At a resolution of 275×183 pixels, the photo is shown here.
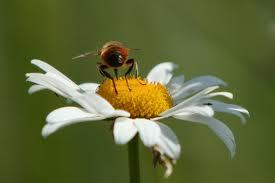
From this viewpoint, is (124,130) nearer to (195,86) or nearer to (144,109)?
(144,109)

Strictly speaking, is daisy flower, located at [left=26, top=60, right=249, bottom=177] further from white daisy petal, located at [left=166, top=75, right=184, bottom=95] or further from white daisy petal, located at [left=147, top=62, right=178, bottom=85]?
white daisy petal, located at [left=147, top=62, right=178, bottom=85]

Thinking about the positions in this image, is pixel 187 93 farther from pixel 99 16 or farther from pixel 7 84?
pixel 99 16

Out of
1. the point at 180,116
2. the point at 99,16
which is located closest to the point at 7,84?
the point at 99,16

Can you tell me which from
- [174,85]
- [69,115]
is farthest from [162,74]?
[69,115]

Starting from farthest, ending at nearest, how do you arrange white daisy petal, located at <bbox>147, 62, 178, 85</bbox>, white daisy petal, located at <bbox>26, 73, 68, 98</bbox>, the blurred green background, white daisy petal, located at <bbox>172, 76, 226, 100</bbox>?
the blurred green background → white daisy petal, located at <bbox>147, 62, 178, 85</bbox> → white daisy petal, located at <bbox>172, 76, 226, 100</bbox> → white daisy petal, located at <bbox>26, 73, 68, 98</bbox>

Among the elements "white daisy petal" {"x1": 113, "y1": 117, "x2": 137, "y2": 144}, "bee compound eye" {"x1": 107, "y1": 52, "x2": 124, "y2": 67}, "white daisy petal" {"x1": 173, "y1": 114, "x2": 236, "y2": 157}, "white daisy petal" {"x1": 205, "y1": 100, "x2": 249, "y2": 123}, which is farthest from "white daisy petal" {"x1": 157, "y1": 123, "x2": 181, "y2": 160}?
"bee compound eye" {"x1": 107, "y1": 52, "x2": 124, "y2": 67}

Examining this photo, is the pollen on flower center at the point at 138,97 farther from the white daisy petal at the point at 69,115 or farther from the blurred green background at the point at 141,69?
the blurred green background at the point at 141,69

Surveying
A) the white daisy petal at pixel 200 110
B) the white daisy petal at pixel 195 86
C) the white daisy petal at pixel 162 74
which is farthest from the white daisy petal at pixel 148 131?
the white daisy petal at pixel 162 74
